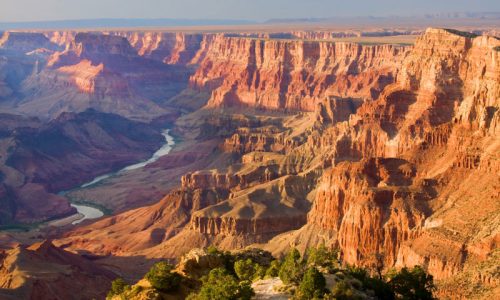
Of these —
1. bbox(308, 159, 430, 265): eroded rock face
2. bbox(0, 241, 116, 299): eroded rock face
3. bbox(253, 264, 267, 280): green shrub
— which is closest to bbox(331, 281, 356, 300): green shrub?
bbox(253, 264, 267, 280): green shrub

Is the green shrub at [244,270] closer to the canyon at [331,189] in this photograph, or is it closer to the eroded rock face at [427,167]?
the canyon at [331,189]

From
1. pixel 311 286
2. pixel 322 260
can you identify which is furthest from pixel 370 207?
pixel 311 286

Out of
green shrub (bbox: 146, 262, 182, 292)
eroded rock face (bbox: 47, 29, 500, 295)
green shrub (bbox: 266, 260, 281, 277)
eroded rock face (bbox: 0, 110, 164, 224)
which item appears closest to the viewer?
green shrub (bbox: 146, 262, 182, 292)

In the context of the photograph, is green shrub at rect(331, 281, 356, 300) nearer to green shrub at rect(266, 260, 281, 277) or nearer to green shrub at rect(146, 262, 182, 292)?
green shrub at rect(266, 260, 281, 277)

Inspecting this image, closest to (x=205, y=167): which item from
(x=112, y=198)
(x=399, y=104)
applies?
(x=112, y=198)

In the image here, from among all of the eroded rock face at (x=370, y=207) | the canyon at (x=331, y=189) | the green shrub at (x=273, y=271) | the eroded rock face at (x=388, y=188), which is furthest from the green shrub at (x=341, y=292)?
the eroded rock face at (x=370, y=207)

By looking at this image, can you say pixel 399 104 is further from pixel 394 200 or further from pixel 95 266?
pixel 95 266
